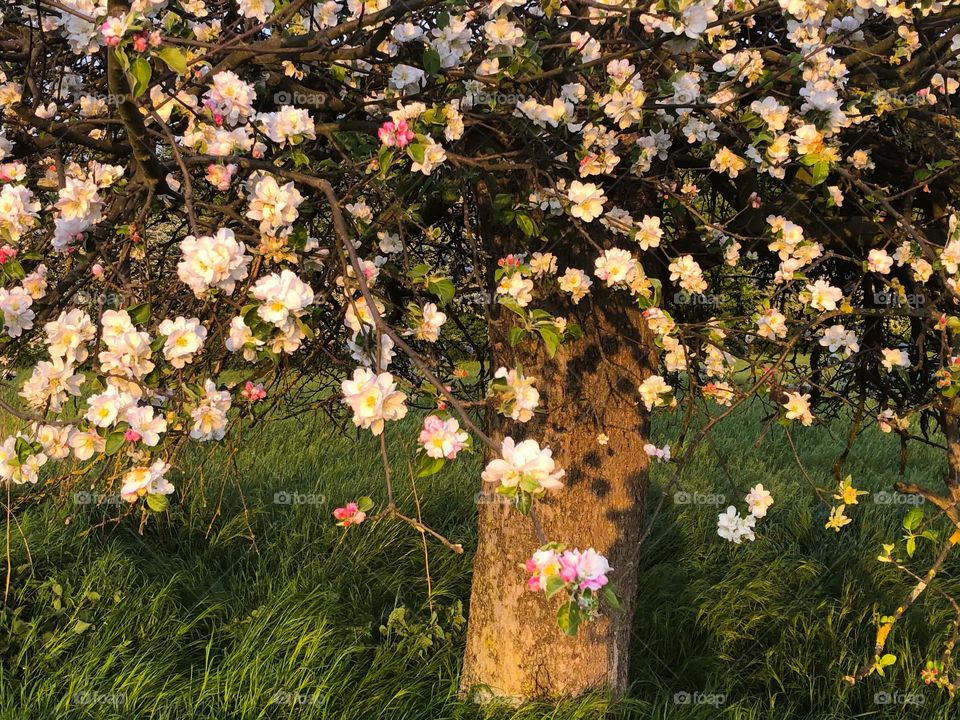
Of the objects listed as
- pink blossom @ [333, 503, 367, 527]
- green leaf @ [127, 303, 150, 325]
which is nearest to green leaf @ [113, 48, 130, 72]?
green leaf @ [127, 303, 150, 325]

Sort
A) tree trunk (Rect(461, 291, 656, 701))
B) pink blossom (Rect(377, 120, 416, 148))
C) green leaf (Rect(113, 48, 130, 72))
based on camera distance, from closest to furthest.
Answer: green leaf (Rect(113, 48, 130, 72)) < pink blossom (Rect(377, 120, 416, 148)) < tree trunk (Rect(461, 291, 656, 701))

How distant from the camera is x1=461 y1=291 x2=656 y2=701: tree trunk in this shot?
9.53ft

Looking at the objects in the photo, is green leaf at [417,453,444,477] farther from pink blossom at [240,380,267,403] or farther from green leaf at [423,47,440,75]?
green leaf at [423,47,440,75]

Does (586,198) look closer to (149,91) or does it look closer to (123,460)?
(149,91)

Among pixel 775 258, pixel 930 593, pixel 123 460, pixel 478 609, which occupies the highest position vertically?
pixel 775 258

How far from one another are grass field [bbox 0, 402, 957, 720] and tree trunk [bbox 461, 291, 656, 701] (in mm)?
168

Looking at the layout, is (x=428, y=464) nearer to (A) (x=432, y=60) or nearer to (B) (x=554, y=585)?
(B) (x=554, y=585)

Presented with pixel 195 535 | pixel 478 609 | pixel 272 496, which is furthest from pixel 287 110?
pixel 272 496

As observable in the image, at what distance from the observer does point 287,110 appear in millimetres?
1905

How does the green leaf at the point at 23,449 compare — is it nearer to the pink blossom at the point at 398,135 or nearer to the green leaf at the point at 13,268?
the green leaf at the point at 13,268

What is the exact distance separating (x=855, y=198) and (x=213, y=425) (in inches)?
83.5

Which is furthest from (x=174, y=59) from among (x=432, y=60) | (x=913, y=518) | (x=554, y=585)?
(x=913, y=518)

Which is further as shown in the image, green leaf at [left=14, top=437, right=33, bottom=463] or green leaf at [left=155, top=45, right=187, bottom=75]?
green leaf at [left=14, top=437, right=33, bottom=463]

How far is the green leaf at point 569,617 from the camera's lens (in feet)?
4.25
